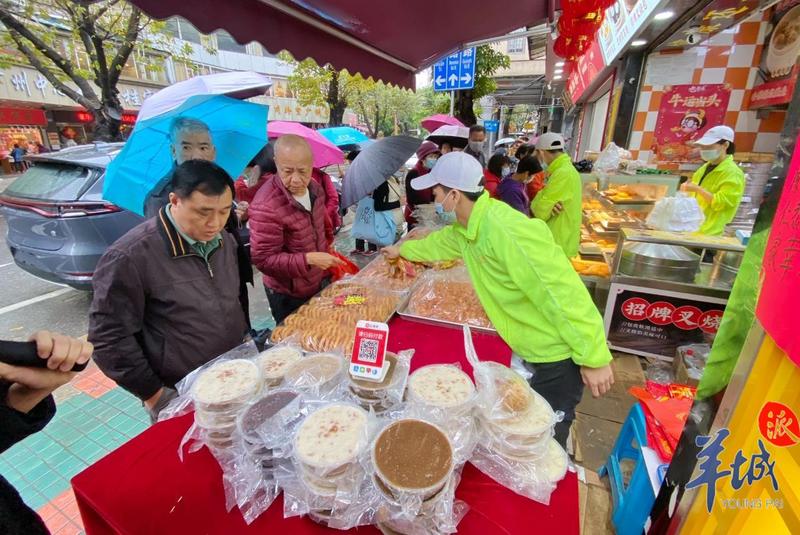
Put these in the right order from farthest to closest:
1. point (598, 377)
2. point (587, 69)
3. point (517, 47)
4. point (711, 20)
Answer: point (517, 47) → point (587, 69) → point (711, 20) → point (598, 377)

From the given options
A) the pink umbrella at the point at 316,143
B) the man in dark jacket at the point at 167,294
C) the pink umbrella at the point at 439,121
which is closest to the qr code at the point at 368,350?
the man in dark jacket at the point at 167,294

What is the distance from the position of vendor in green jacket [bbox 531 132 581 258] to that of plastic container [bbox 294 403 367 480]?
401 cm

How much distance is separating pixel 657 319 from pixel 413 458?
352cm

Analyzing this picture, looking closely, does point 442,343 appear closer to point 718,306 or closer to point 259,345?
point 259,345

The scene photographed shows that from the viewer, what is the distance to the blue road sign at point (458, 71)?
302 inches

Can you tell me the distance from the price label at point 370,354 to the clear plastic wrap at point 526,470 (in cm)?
45

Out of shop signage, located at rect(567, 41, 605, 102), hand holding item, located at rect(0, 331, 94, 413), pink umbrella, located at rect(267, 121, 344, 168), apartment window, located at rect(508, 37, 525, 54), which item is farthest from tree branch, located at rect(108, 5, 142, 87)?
apartment window, located at rect(508, 37, 525, 54)

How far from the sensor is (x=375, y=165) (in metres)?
3.97

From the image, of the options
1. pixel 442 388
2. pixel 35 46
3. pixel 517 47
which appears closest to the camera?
pixel 442 388

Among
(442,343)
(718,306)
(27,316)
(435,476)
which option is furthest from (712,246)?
(27,316)

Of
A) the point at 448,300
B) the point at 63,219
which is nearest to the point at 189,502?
the point at 448,300

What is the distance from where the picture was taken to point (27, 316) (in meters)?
4.75

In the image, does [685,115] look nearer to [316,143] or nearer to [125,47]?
[316,143]

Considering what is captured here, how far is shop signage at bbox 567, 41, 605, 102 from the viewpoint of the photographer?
7616 mm
